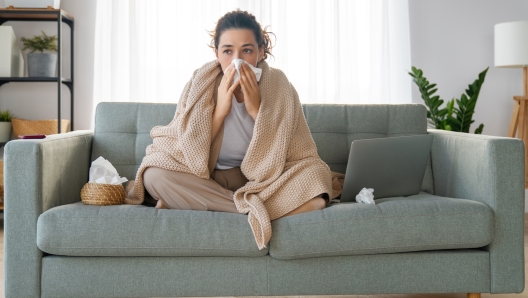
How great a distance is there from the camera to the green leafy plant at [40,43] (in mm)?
3523

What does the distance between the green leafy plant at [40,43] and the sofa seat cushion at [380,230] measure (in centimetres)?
232

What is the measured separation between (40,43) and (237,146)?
1926mm

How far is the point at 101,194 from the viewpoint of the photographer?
203 cm

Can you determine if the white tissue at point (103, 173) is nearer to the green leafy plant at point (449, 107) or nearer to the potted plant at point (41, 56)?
the potted plant at point (41, 56)

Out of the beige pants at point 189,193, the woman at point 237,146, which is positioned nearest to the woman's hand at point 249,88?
the woman at point 237,146

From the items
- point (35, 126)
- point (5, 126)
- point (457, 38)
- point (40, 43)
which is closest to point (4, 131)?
point (5, 126)

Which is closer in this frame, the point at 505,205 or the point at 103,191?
the point at 505,205

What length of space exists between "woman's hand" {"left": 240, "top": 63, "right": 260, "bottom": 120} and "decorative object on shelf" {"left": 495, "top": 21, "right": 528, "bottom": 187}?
2.07 metres

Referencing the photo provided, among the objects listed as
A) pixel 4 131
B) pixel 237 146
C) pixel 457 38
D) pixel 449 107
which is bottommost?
pixel 237 146

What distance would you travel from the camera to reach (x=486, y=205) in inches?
76.5

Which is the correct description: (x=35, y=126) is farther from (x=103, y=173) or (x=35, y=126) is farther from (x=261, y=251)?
(x=261, y=251)

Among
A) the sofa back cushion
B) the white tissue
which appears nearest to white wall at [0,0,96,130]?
the sofa back cushion

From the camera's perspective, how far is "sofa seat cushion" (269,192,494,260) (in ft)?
5.99

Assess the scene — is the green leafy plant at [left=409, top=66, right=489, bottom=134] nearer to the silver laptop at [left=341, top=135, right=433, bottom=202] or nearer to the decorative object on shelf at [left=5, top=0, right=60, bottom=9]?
the silver laptop at [left=341, top=135, right=433, bottom=202]
